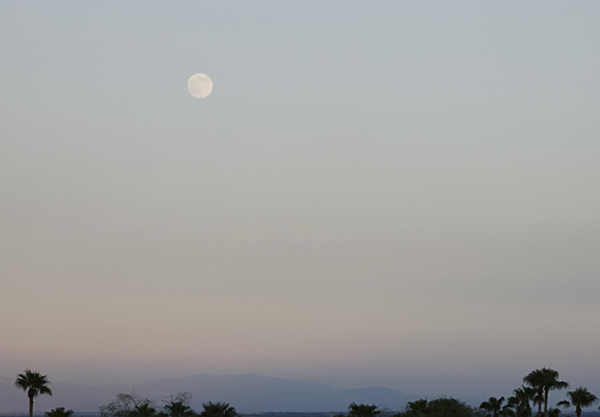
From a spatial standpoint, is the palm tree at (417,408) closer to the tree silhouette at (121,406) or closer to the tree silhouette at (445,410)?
the tree silhouette at (445,410)

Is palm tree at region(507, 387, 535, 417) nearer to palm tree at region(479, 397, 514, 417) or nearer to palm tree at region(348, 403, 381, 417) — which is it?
palm tree at region(479, 397, 514, 417)

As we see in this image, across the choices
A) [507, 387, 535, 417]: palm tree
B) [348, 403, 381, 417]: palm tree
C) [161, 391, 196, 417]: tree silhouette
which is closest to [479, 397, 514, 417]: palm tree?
[507, 387, 535, 417]: palm tree

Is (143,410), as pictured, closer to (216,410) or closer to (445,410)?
(216,410)

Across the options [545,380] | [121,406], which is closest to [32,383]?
[121,406]

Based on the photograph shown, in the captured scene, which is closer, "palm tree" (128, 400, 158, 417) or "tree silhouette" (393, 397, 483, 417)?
"tree silhouette" (393, 397, 483, 417)

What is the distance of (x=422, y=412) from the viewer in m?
63.3

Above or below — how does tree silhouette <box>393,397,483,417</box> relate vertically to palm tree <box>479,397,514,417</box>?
above

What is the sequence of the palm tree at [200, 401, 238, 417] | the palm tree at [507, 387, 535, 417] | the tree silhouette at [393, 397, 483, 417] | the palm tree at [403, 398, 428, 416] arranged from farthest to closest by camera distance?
the palm tree at [507, 387, 535, 417] < the palm tree at [403, 398, 428, 416] < the palm tree at [200, 401, 238, 417] < the tree silhouette at [393, 397, 483, 417]

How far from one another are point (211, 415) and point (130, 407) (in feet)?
47.4

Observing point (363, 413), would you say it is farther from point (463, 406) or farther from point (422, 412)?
point (463, 406)

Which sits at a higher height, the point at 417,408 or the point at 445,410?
the point at 445,410

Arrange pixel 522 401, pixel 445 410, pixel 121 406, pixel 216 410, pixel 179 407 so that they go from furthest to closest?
pixel 522 401, pixel 179 407, pixel 121 406, pixel 216 410, pixel 445 410

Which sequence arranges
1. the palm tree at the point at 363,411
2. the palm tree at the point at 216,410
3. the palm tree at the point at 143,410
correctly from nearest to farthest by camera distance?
the palm tree at the point at 216,410, the palm tree at the point at 143,410, the palm tree at the point at 363,411

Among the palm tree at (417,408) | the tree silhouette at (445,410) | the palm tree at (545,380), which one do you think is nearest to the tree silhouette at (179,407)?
the palm tree at (417,408)
